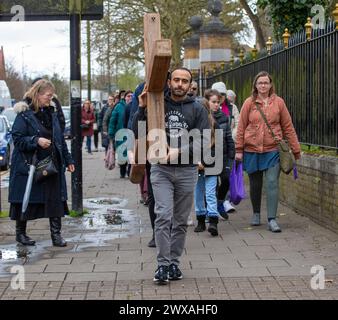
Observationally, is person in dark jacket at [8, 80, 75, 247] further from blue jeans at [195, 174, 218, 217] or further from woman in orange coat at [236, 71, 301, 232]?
woman in orange coat at [236, 71, 301, 232]

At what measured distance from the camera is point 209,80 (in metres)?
19.4

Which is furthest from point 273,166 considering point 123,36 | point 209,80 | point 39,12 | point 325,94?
point 123,36

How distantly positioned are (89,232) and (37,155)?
4.61ft

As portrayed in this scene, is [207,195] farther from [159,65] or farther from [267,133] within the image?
[159,65]

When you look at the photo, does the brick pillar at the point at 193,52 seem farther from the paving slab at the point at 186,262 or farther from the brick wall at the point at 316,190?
the paving slab at the point at 186,262

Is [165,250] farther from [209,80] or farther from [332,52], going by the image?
[209,80]

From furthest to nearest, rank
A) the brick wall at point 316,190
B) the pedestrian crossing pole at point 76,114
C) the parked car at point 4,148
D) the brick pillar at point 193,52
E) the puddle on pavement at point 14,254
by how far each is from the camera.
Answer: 1. the brick pillar at point 193,52
2. the parked car at point 4,148
3. the pedestrian crossing pole at point 76,114
4. the brick wall at point 316,190
5. the puddle on pavement at point 14,254

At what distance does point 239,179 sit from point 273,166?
1.11 m

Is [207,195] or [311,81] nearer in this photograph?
[207,195]

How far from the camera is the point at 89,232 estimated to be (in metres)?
9.04

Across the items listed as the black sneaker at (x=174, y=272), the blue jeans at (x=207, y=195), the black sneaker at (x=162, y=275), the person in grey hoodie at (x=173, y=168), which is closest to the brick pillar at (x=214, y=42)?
the blue jeans at (x=207, y=195)

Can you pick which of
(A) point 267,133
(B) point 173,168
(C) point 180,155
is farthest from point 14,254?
(A) point 267,133

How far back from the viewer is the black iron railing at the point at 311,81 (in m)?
9.18

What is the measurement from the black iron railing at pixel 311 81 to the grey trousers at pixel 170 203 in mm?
3192
